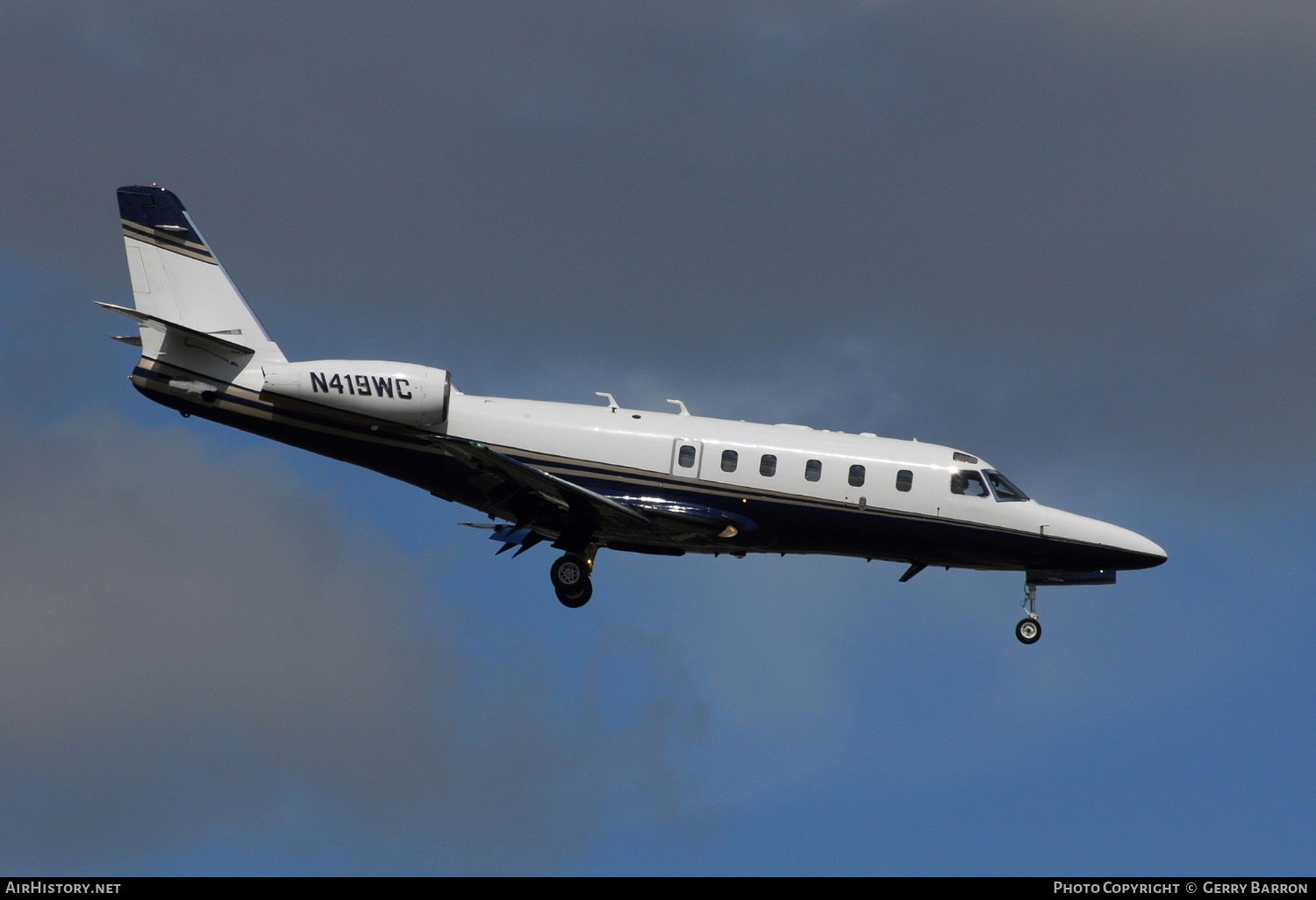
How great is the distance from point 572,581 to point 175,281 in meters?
10.8

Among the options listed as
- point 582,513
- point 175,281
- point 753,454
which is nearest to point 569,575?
point 582,513

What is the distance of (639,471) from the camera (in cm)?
3391

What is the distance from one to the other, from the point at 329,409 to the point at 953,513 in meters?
12.8

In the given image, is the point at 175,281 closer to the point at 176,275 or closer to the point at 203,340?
the point at 176,275

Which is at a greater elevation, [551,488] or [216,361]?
[216,361]

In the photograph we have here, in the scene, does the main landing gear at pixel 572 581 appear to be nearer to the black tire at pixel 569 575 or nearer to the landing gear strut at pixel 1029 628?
the black tire at pixel 569 575

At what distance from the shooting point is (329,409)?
33875 millimetres

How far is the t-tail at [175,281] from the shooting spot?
35.4m

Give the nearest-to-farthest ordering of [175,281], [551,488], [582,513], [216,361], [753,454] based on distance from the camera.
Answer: [551,488] < [582,513] < [753,454] < [216,361] < [175,281]

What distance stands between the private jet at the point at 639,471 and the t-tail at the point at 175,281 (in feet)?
0.95

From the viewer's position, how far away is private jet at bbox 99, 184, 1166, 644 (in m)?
33.8

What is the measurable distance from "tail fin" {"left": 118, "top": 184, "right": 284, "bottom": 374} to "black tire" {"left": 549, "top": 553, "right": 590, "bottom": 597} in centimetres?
743
